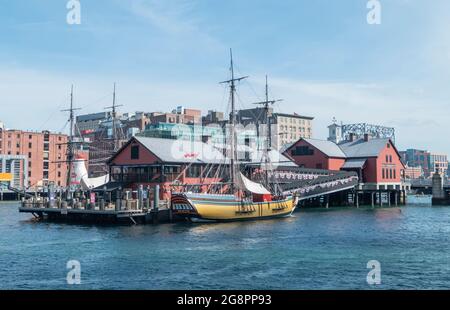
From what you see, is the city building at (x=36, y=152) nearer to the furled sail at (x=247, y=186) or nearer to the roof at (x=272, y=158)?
the roof at (x=272, y=158)

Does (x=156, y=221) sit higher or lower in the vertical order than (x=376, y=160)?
lower

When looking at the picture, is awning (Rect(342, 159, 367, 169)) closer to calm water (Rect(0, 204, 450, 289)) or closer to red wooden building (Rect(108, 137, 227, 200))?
red wooden building (Rect(108, 137, 227, 200))

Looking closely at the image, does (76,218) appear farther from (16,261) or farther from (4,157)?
(4,157)

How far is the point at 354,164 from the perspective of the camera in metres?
115

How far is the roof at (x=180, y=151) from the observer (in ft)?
241

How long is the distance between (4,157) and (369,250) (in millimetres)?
135687

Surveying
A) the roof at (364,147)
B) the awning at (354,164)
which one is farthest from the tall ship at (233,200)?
the roof at (364,147)

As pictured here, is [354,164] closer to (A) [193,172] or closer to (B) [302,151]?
(B) [302,151]

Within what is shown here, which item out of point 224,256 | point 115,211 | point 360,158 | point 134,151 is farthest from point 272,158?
point 224,256

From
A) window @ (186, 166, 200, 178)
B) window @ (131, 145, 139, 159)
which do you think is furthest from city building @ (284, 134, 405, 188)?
window @ (131, 145, 139, 159)

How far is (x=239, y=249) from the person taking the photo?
137 ft

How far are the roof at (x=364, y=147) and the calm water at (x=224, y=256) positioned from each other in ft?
185

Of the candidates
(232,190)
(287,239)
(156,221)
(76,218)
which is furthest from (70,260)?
(232,190)

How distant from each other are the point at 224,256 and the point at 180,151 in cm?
3914
